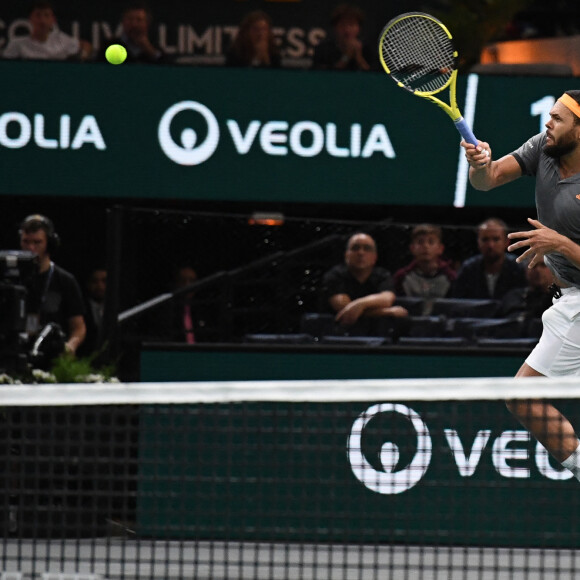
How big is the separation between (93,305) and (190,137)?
4.64ft

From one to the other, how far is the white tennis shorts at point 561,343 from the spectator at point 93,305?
3797 millimetres

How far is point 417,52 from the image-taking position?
5.58 metres

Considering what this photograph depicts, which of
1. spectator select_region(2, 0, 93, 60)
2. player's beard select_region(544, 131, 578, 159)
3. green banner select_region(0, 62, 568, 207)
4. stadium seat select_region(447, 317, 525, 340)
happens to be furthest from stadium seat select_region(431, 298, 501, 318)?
spectator select_region(2, 0, 93, 60)

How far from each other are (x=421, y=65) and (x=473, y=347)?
2.22 m

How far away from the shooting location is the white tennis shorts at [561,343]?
17.1 feet

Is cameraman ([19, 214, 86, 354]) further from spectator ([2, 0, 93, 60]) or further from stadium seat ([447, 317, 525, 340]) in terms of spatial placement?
stadium seat ([447, 317, 525, 340])

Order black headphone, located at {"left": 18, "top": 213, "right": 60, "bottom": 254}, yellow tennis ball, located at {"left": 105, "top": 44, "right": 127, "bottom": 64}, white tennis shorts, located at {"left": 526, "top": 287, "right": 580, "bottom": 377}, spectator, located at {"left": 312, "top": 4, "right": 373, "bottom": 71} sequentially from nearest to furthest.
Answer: white tennis shorts, located at {"left": 526, "top": 287, "right": 580, "bottom": 377}
black headphone, located at {"left": 18, "top": 213, "right": 60, "bottom": 254}
yellow tennis ball, located at {"left": 105, "top": 44, "right": 127, "bottom": 64}
spectator, located at {"left": 312, "top": 4, "right": 373, "bottom": 71}

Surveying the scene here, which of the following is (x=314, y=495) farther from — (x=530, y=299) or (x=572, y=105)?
(x=530, y=299)

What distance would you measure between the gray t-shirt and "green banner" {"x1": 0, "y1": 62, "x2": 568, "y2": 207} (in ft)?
12.1

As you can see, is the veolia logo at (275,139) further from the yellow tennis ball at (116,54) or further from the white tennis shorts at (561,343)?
the white tennis shorts at (561,343)

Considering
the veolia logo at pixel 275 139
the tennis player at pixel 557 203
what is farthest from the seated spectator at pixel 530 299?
the tennis player at pixel 557 203

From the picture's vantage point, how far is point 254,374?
731 cm

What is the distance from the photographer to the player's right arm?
5.05 meters

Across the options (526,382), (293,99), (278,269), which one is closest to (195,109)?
(293,99)
